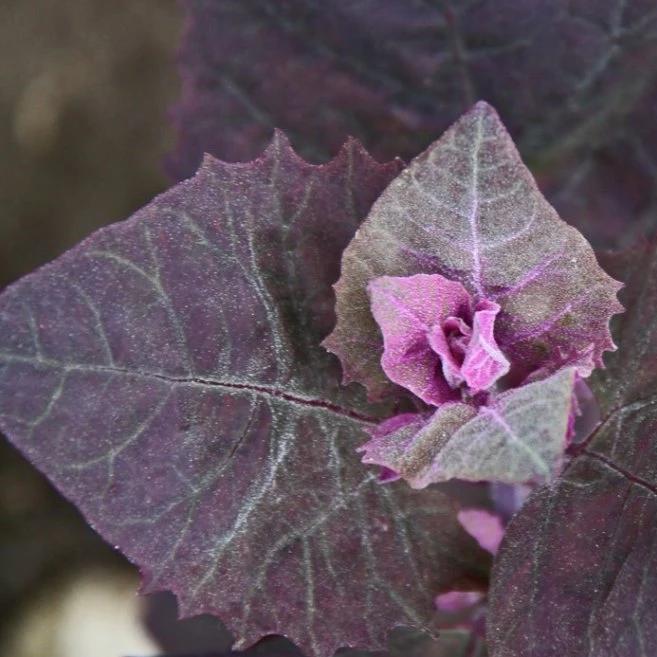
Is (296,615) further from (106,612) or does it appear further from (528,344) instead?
(106,612)

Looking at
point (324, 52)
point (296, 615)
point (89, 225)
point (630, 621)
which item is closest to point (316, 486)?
point (296, 615)

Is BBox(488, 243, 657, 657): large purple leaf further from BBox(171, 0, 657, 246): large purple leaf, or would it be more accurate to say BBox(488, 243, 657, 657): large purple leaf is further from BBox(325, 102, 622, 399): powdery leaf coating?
BBox(171, 0, 657, 246): large purple leaf

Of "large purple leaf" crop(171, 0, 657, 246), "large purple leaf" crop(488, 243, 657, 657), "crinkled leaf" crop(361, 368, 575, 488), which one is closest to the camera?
"crinkled leaf" crop(361, 368, 575, 488)

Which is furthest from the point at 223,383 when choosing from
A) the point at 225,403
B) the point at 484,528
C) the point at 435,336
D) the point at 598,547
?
the point at 484,528

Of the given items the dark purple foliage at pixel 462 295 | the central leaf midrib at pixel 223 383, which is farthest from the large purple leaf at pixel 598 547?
the central leaf midrib at pixel 223 383

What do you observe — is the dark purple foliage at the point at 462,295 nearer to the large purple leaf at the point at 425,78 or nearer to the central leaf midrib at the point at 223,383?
the central leaf midrib at the point at 223,383

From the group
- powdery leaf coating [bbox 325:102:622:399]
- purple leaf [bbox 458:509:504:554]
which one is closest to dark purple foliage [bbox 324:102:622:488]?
powdery leaf coating [bbox 325:102:622:399]

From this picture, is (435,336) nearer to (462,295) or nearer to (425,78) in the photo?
(462,295)
